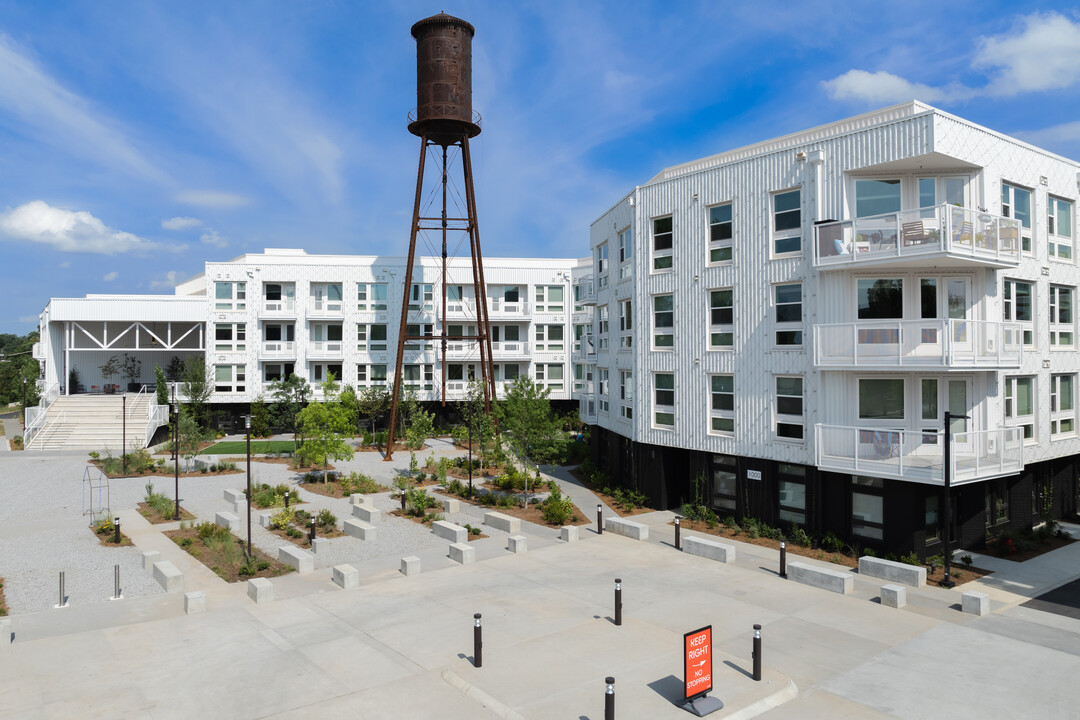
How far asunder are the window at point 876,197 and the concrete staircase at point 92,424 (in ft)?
126

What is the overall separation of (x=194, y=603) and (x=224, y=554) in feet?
15.9

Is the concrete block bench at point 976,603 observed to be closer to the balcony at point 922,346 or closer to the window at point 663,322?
the balcony at point 922,346

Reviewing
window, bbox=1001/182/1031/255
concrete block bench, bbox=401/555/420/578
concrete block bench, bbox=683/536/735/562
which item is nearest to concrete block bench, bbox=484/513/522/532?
concrete block bench, bbox=401/555/420/578

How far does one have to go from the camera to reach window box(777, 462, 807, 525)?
20.3 m

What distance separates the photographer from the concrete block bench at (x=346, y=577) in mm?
16328

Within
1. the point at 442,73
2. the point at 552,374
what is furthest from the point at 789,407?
the point at 552,374

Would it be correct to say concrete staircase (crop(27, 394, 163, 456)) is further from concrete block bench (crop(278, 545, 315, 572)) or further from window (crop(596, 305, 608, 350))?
window (crop(596, 305, 608, 350))

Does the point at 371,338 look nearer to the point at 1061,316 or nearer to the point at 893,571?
the point at 893,571

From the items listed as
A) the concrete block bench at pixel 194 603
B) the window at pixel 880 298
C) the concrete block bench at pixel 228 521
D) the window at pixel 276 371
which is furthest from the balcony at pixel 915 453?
the window at pixel 276 371

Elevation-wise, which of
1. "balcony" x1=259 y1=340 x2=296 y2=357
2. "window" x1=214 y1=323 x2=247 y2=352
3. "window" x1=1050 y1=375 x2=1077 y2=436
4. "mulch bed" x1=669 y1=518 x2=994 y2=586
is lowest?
"mulch bed" x1=669 y1=518 x2=994 y2=586

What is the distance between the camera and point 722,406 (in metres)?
22.6

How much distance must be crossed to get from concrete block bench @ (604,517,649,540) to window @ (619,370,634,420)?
5.49m

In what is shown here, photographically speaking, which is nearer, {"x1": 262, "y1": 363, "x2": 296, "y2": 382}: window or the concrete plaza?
the concrete plaza

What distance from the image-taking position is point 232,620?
14.0m
